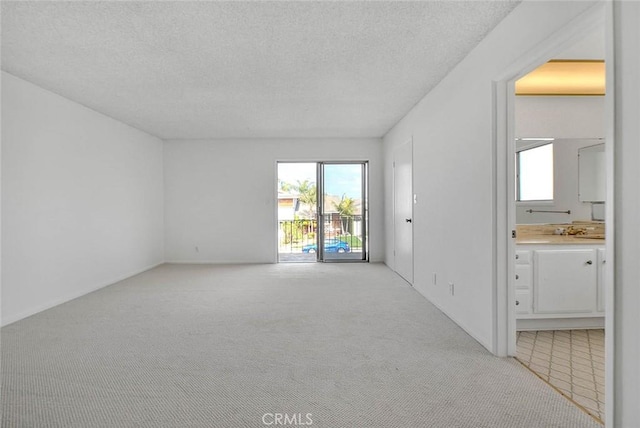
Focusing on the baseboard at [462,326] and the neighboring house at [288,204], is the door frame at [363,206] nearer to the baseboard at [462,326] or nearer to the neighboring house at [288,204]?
the baseboard at [462,326]

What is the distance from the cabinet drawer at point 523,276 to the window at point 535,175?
1.03m

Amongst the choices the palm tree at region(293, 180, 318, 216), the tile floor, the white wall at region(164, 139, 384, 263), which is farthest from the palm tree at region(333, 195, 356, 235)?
the tile floor

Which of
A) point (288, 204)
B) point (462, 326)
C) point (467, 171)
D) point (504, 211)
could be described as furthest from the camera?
point (288, 204)

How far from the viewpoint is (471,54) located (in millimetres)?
2982

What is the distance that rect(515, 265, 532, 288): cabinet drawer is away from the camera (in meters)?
3.12

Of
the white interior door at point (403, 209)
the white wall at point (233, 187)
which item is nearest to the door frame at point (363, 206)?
the white wall at point (233, 187)

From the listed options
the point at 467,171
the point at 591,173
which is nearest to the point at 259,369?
the point at 467,171

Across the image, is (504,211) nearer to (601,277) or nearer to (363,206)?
(601,277)

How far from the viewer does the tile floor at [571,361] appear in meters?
2.09

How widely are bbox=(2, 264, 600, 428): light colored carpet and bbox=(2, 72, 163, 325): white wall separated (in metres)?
0.46

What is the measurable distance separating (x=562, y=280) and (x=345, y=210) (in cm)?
429

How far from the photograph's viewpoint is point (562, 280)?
3.12m

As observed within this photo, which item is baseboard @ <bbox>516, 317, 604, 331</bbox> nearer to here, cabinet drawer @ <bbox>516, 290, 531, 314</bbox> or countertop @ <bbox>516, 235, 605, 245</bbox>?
cabinet drawer @ <bbox>516, 290, 531, 314</bbox>

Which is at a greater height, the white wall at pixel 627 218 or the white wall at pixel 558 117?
the white wall at pixel 558 117
